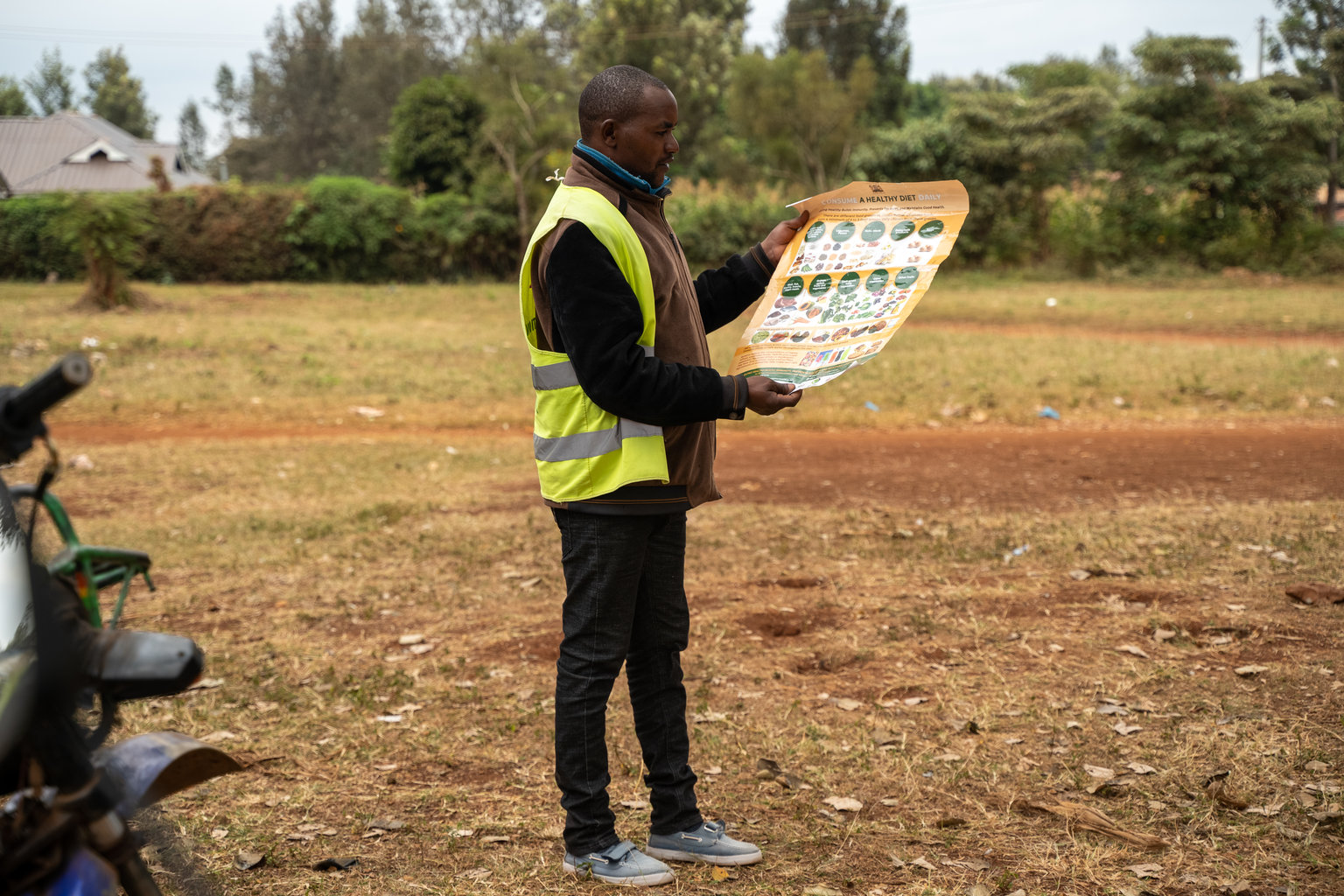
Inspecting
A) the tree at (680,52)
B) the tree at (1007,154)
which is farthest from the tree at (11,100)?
the tree at (1007,154)

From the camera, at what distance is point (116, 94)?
217 ft

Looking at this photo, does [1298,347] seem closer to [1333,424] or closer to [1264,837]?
[1333,424]

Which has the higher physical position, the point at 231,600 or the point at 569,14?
the point at 569,14

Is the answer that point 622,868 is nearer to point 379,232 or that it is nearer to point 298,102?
point 379,232

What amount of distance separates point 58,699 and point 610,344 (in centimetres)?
140

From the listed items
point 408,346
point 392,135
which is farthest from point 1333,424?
point 392,135

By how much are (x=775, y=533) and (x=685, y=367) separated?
379cm

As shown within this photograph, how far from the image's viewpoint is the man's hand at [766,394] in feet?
8.82

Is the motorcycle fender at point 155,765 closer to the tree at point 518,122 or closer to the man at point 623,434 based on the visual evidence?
the man at point 623,434

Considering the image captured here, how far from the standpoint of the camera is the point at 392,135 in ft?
97.6

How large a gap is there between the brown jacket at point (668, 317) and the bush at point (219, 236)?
24.6 m

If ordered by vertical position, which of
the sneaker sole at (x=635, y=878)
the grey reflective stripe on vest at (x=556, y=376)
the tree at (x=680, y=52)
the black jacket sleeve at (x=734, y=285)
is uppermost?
the tree at (x=680, y=52)

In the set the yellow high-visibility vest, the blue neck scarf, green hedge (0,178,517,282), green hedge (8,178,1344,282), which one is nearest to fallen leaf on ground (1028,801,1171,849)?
the yellow high-visibility vest

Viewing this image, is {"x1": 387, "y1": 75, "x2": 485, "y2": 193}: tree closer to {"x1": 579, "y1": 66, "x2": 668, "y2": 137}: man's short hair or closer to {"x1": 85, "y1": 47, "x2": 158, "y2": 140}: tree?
{"x1": 579, "y1": 66, "x2": 668, "y2": 137}: man's short hair
